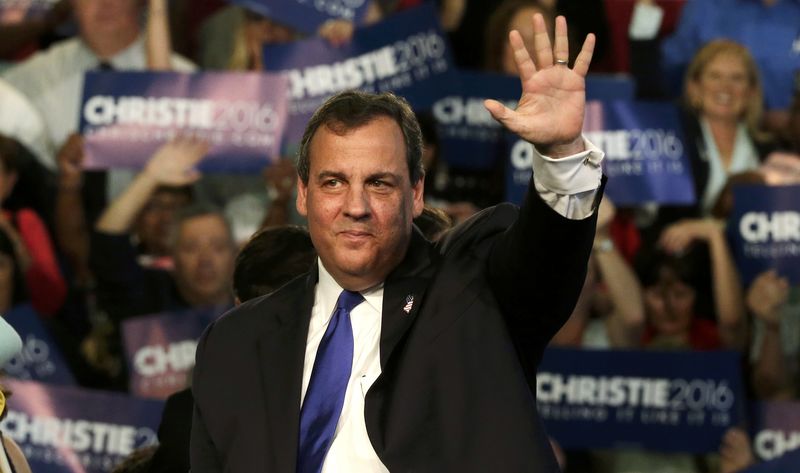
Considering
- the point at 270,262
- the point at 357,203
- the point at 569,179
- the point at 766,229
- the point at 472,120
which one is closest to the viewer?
the point at 569,179

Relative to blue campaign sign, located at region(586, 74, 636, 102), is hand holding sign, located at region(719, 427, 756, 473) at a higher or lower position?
lower

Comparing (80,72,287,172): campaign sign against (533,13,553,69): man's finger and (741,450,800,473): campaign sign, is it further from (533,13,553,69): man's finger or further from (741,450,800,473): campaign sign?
(533,13,553,69): man's finger

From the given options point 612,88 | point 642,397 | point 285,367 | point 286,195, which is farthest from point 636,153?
point 285,367

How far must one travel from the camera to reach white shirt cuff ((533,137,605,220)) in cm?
205

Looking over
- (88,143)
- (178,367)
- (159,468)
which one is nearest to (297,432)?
(159,468)

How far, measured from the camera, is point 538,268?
2.09 m

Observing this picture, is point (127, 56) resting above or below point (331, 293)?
above

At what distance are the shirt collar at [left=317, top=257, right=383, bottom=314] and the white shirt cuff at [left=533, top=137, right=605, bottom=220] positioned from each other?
35 centimetres

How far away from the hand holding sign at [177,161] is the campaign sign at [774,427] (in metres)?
2.09

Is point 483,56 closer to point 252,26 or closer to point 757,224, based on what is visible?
point 252,26

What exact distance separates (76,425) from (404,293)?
2.90 meters

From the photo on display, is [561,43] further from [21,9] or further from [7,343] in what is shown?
[21,9]

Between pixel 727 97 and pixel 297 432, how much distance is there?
12.1 ft

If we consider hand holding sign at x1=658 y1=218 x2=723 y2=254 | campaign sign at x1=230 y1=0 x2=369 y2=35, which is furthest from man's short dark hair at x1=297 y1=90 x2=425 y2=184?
hand holding sign at x1=658 y1=218 x2=723 y2=254
